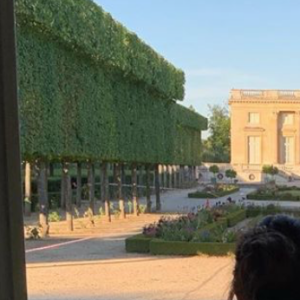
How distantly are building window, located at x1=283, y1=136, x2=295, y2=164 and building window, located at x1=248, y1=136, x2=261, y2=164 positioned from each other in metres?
3.15

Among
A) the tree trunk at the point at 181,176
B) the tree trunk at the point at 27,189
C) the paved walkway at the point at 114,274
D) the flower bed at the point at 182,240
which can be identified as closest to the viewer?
the paved walkway at the point at 114,274

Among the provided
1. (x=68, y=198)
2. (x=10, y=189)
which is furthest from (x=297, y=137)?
(x=10, y=189)

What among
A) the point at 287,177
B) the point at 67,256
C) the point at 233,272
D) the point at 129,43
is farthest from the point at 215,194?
the point at 233,272

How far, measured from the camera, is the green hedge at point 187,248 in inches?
478

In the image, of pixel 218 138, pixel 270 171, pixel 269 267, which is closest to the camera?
pixel 269 267

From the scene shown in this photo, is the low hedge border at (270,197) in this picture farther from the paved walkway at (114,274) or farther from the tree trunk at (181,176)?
the paved walkway at (114,274)

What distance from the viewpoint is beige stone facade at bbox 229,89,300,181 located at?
72.2 meters

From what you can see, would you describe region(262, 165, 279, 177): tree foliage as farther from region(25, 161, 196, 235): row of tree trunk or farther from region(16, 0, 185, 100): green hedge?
region(16, 0, 185, 100): green hedge

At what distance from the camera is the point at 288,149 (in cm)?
7306

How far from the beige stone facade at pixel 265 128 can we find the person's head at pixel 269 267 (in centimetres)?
7067

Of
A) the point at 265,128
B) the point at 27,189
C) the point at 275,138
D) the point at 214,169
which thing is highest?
the point at 265,128

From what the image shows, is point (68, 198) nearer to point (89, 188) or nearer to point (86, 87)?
point (86, 87)

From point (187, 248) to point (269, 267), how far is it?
11.4 m

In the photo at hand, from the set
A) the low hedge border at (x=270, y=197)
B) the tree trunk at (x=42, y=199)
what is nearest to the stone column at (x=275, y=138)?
the low hedge border at (x=270, y=197)
